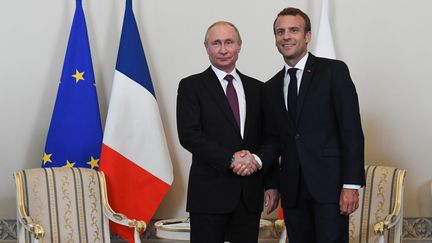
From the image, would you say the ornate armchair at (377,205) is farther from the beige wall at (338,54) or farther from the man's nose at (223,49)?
the man's nose at (223,49)

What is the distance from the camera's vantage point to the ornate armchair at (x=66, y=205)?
477 centimetres

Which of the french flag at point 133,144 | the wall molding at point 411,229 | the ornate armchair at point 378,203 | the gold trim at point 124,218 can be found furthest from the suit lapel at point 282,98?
the wall molding at point 411,229

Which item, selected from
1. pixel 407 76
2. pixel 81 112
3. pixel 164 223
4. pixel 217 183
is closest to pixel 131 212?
pixel 164 223

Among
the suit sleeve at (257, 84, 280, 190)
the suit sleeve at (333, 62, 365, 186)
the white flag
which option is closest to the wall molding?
the white flag

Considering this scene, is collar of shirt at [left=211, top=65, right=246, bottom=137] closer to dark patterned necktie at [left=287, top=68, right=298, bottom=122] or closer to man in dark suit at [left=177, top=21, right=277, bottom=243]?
man in dark suit at [left=177, top=21, right=277, bottom=243]

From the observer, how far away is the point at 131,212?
5.26m

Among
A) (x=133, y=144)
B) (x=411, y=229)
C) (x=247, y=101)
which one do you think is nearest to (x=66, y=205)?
(x=133, y=144)

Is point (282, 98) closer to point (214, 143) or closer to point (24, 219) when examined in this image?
point (214, 143)

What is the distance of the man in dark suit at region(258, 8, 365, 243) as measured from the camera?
130 inches

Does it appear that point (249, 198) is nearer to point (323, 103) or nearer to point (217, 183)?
point (217, 183)

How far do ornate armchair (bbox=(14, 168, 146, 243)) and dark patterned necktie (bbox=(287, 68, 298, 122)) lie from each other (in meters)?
1.84

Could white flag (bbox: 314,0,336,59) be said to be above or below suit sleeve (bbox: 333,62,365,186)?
above

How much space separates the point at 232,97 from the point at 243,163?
0.37 meters

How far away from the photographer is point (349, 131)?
10.8 ft
